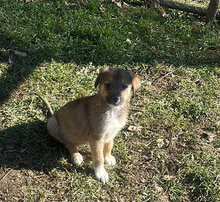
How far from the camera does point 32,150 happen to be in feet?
17.0

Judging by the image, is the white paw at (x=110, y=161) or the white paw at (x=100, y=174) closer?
the white paw at (x=100, y=174)

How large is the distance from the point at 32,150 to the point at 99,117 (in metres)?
1.18

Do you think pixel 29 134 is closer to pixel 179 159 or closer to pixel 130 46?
pixel 179 159

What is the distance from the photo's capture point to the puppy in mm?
4609

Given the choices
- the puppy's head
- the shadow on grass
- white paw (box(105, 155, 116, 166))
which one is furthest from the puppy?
the shadow on grass

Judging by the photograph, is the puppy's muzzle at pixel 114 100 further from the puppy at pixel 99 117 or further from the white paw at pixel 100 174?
the white paw at pixel 100 174

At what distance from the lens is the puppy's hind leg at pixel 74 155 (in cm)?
508

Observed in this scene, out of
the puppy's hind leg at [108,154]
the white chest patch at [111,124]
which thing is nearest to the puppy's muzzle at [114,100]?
the white chest patch at [111,124]

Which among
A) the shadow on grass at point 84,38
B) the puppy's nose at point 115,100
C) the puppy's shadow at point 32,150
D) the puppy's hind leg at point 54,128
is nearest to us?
the puppy's nose at point 115,100

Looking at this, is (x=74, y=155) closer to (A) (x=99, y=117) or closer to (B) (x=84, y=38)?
(A) (x=99, y=117)

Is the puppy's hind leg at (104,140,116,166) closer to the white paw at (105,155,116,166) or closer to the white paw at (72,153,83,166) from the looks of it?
the white paw at (105,155,116,166)

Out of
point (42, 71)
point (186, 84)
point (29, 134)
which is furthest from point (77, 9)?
point (29, 134)

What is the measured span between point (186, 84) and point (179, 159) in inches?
74.2

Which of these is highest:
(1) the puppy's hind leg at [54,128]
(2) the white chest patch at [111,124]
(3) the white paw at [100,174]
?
(2) the white chest patch at [111,124]
